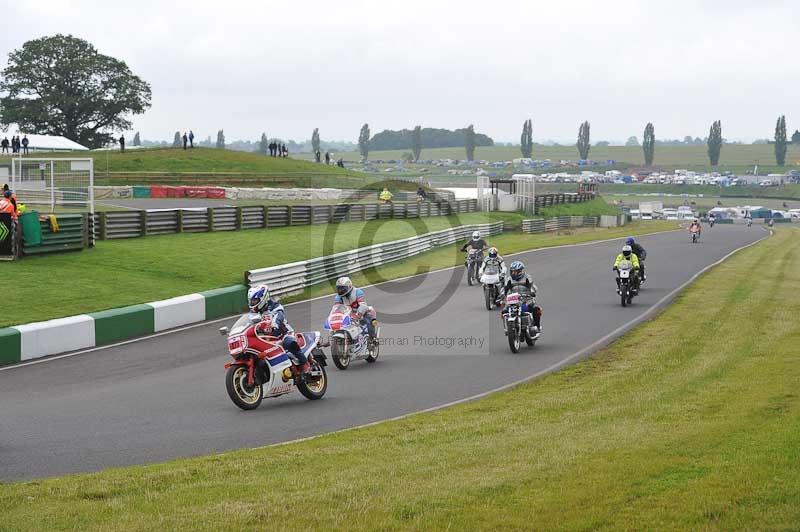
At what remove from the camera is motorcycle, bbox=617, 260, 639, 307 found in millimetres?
27594

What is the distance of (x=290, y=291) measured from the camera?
1174 inches

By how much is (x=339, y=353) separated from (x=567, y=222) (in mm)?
59221

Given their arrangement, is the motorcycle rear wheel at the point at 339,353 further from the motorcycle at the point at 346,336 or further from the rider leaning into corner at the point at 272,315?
the rider leaning into corner at the point at 272,315

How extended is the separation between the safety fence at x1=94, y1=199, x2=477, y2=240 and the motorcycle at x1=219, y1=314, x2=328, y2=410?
21121 millimetres

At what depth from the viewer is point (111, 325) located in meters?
21.3

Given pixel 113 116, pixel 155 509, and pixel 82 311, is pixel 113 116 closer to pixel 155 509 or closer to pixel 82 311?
pixel 82 311

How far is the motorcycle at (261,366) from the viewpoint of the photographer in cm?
1391

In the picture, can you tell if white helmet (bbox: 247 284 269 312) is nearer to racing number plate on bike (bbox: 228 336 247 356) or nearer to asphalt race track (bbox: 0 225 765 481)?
racing number plate on bike (bbox: 228 336 247 356)

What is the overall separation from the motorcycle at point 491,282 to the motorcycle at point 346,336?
327 inches

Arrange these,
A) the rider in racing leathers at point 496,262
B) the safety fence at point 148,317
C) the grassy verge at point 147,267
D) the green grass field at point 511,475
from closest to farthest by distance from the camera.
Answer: the green grass field at point 511,475 < the safety fence at point 148,317 < the grassy verge at point 147,267 < the rider in racing leathers at point 496,262

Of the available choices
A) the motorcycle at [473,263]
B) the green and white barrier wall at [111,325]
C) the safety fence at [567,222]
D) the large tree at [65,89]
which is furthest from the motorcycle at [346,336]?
the large tree at [65,89]

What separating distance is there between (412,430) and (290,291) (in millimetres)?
18108

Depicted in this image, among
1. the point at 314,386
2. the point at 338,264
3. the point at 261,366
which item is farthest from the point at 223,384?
the point at 338,264

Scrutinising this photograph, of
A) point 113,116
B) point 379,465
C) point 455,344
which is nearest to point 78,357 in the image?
point 455,344
